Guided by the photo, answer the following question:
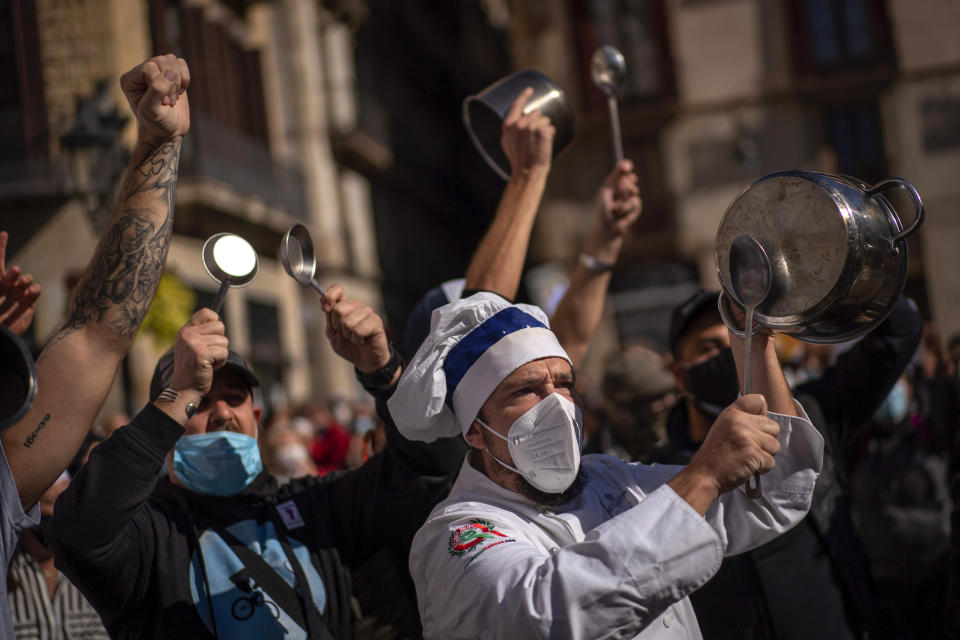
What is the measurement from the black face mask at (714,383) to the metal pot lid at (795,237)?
1546mm

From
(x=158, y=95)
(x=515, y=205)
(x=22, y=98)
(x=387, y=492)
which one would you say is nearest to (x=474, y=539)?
A: (x=387, y=492)

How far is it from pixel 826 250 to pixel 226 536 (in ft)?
6.03

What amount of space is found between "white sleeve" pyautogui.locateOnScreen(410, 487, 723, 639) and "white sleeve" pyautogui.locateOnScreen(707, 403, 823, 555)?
38cm

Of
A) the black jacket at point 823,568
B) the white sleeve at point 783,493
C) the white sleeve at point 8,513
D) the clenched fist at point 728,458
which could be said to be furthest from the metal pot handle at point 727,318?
the white sleeve at point 8,513

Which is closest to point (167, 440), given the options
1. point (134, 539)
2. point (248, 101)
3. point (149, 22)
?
point (134, 539)

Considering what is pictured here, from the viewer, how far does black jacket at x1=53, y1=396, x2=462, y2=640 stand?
2.74 m

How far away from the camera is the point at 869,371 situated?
153 inches

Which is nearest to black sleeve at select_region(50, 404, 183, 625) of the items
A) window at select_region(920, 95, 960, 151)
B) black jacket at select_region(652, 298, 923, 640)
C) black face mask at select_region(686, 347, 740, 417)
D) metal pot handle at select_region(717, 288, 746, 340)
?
metal pot handle at select_region(717, 288, 746, 340)

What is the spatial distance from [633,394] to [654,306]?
67.0 feet

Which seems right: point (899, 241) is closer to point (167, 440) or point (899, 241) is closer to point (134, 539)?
point (167, 440)

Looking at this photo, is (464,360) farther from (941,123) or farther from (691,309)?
(941,123)

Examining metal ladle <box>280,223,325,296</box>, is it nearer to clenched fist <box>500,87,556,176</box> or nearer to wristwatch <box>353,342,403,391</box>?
wristwatch <box>353,342,403,391</box>

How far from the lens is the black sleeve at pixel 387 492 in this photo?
10.6 feet

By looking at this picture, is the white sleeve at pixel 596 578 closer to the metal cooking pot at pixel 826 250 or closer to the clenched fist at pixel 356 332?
the metal cooking pot at pixel 826 250
